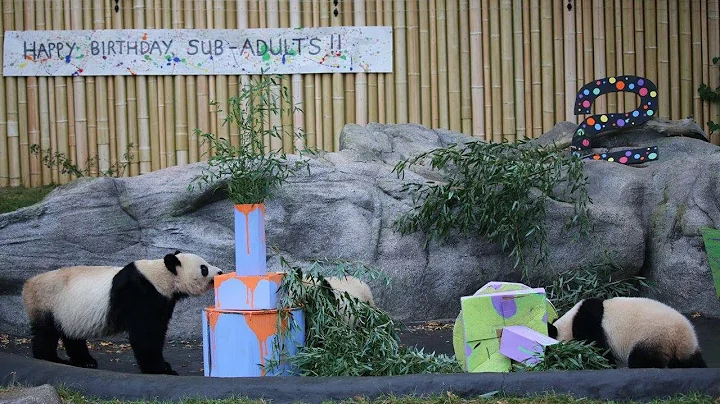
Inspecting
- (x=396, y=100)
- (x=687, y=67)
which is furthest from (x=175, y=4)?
(x=687, y=67)

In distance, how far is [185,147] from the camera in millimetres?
10430

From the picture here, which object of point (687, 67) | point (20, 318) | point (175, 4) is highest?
point (175, 4)

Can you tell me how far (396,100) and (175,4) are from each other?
8.87 ft

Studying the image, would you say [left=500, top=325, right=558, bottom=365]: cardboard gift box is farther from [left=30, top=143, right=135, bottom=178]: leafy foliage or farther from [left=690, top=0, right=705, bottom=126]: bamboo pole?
[left=690, top=0, right=705, bottom=126]: bamboo pole

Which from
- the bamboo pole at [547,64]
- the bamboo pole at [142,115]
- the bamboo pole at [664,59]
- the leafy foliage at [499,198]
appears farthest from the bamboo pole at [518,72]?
the bamboo pole at [142,115]

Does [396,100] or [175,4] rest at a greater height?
[175,4]

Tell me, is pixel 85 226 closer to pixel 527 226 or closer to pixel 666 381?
pixel 527 226

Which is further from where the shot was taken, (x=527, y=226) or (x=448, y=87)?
(x=448, y=87)

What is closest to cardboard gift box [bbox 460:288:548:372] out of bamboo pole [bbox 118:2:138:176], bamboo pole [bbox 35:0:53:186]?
bamboo pole [bbox 118:2:138:176]

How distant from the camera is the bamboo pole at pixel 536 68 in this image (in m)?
10.6

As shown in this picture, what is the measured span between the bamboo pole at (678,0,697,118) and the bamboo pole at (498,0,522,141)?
2030 mm

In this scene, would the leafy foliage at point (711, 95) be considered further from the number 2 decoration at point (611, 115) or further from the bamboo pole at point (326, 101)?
the bamboo pole at point (326, 101)

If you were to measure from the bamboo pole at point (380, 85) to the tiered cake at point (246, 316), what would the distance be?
4973 millimetres

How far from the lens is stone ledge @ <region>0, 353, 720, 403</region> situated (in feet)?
15.9
